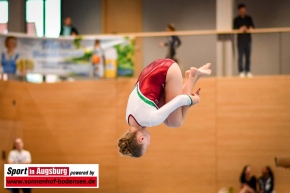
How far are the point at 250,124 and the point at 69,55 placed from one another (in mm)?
4731

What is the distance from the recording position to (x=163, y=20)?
66.9 feet

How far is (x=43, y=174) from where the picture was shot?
1395 cm

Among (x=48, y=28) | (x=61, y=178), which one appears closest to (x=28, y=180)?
(x=61, y=178)

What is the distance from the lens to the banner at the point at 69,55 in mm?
17000

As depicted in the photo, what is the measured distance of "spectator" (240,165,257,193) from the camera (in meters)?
16.2

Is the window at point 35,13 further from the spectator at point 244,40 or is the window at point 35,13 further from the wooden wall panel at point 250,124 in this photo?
the spectator at point 244,40

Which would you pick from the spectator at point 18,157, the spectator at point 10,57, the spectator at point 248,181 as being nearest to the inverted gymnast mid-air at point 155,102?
the spectator at point 18,157

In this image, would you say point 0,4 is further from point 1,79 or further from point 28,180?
point 28,180

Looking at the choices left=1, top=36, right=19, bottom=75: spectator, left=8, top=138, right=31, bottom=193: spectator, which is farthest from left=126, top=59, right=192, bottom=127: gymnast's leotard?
left=1, top=36, right=19, bottom=75: spectator

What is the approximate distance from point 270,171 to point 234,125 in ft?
4.89

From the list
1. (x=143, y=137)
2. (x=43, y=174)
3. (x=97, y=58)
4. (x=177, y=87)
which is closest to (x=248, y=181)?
(x=97, y=58)

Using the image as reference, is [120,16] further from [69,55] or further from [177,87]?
[177,87]

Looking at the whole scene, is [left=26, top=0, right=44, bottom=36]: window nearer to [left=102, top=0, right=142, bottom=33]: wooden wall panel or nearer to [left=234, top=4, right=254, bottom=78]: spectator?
[left=102, top=0, right=142, bottom=33]: wooden wall panel

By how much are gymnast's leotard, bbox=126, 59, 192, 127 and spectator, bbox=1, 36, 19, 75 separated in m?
8.80
